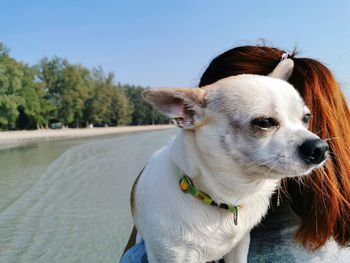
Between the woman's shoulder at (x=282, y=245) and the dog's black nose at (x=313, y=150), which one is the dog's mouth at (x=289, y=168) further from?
the woman's shoulder at (x=282, y=245)

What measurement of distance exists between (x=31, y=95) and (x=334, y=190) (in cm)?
5712

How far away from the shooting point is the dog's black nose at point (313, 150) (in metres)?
1.95

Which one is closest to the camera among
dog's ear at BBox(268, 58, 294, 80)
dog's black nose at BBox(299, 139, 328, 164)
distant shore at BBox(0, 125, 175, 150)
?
dog's black nose at BBox(299, 139, 328, 164)

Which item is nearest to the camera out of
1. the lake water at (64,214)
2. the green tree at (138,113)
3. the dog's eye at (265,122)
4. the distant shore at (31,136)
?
the dog's eye at (265,122)

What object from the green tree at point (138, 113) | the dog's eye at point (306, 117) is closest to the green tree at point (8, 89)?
the green tree at point (138, 113)

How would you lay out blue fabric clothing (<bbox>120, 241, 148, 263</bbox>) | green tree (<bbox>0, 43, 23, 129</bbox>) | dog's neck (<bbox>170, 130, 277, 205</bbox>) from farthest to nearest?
green tree (<bbox>0, 43, 23, 129</bbox>) < blue fabric clothing (<bbox>120, 241, 148, 263</bbox>) < dog's neck (<bbox>170, 130, 277, 205</bbox>)

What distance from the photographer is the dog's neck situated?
2240 millimetres

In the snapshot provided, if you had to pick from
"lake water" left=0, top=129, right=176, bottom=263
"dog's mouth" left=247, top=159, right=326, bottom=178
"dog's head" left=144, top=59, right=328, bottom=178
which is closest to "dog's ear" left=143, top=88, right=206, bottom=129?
"dog's head" left=144, top=59, right=328, bottom=178

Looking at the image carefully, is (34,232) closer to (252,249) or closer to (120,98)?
(252,249)

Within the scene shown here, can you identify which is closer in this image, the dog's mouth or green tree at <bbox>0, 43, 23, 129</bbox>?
the dog's mouth

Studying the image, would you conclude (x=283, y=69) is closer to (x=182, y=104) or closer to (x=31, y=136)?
(x=182, y=104)

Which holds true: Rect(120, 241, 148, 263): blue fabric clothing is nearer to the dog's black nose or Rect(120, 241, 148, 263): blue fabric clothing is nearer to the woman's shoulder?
the woman's shoulder

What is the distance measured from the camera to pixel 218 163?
2.23m

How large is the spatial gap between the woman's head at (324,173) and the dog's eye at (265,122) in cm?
41
